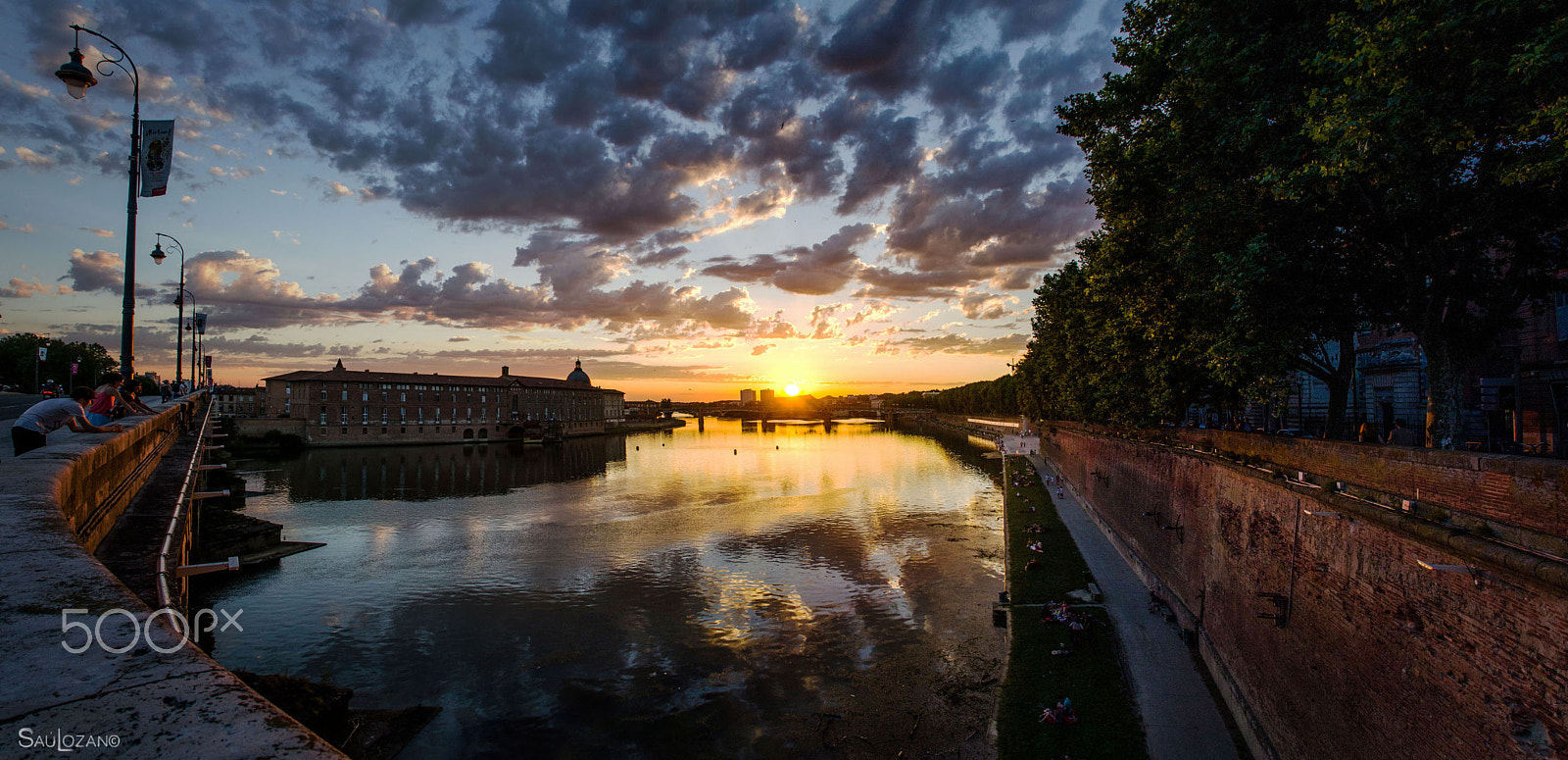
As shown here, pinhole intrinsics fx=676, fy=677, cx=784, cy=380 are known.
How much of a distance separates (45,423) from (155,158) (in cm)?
948

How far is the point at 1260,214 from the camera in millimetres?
16625

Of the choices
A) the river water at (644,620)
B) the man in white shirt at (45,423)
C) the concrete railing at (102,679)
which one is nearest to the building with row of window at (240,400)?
the river water at (644,620)

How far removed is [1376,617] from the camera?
10.4 meters

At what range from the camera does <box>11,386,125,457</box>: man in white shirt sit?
10.7 metres

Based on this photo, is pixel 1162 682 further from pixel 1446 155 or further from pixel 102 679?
pixel 102 679

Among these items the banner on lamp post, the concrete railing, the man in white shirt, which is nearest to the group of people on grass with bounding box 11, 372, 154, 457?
the man in white shirt

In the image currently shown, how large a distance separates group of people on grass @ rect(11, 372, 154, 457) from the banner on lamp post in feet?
16.4

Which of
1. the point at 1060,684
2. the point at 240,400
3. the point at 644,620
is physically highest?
the point at 240,400

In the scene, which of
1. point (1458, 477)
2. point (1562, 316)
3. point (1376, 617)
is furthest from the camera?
point (1562, 316)

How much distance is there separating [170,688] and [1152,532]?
29611 mm

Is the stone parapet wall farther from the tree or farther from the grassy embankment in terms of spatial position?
the grassy embankment

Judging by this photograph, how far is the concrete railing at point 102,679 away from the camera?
7.68 feet

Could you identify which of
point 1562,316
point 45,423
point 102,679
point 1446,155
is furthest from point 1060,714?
point 1562,316

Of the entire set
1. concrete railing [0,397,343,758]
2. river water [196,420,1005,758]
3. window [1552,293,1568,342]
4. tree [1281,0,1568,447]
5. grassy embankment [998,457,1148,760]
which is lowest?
river water [196,420,1005,758]
